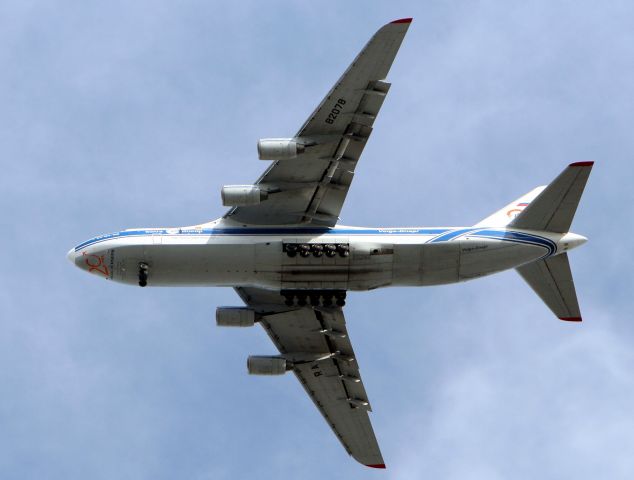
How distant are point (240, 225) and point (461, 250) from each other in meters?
7.08

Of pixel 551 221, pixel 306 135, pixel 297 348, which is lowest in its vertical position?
pixel 297 348

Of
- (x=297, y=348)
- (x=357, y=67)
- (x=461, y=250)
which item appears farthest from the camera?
(x=297, y=348)

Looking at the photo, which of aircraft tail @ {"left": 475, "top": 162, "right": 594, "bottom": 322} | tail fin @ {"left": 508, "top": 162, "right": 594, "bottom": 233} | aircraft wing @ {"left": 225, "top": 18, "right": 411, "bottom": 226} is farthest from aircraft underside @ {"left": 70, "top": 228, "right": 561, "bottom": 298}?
aircraft wing @ {"left": 225, "top": 18, "right": 411, "bottom": 226}

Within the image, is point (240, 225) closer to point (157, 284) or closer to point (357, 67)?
point (157, 284)

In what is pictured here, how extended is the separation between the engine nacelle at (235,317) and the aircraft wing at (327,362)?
1.85 feet

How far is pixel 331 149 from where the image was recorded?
40.3 metres

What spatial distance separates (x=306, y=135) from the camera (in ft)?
131

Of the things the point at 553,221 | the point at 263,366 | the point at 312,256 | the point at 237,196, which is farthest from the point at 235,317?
the point at 553,221

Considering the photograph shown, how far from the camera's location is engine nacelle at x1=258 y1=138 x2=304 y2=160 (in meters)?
39.3

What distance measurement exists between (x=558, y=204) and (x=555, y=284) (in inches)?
127

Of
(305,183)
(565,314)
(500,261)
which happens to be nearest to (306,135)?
(305,183)

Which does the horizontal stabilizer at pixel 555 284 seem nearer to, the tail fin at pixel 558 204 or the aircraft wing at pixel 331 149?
the tail fin at pixel 558 204

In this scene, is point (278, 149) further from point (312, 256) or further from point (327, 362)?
point (327, 362)

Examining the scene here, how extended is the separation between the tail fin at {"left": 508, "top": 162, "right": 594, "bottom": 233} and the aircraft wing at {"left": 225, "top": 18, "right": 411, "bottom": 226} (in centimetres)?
576
